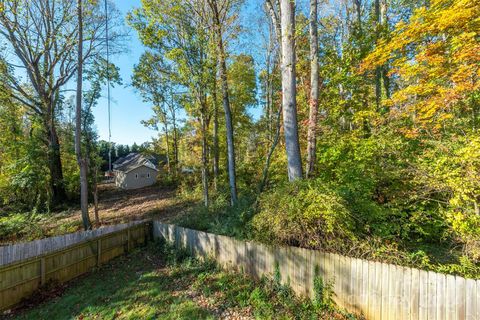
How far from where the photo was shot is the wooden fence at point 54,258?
16.1 feet

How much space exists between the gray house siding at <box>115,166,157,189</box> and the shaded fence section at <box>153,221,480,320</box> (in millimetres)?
19739

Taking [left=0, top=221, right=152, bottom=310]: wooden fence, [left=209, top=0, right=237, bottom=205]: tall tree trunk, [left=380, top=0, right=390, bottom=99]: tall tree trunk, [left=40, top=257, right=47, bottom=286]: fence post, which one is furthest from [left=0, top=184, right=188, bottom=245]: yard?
[left=380, top=0, right=390, bottom=99]: tall tree trunk

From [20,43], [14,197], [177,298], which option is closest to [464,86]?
[177,298]

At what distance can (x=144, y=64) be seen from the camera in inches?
468

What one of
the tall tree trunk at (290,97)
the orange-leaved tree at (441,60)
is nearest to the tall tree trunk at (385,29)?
the orange-leaved tree at (441,60)

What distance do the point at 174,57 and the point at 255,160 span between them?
24.3ft

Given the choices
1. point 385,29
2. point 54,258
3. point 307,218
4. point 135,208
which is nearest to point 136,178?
point 135,208

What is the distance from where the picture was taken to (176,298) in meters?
4.51

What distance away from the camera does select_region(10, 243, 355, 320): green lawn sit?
12.7 feet

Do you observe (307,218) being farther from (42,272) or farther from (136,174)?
(136,174)

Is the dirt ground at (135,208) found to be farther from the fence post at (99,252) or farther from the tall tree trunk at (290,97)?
the tall tree trunk at (290,97)

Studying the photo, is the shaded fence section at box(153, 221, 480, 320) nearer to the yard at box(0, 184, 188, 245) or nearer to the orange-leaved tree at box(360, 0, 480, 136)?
the orange-leaved tree at box(360, 0, 480, 136)

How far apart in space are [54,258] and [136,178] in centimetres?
1720

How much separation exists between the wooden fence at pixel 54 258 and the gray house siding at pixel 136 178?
50.1 ft
